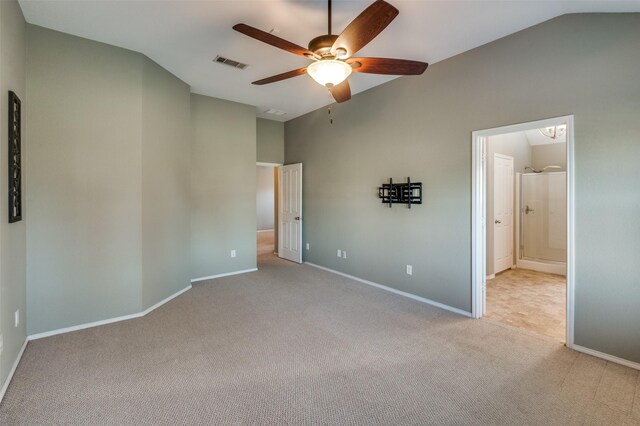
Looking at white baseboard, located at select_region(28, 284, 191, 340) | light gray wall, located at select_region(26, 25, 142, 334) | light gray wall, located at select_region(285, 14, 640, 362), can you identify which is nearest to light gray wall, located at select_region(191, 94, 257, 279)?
light gray wall, located at select_region(285, 14, 640, 362)

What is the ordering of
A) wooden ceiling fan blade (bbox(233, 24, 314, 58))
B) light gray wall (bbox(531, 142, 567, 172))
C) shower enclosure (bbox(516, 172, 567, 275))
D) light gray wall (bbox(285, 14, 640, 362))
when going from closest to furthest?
1. wooden ceiling fan blade (bbox(233, 24, 314, 58))
2. light gray wall (bbox(285, 14, 640, 362))
3. shower enclosure (bbox(516, 172, 567, 275))
4. light gray wall (bbox(531, 142, 567, 172))

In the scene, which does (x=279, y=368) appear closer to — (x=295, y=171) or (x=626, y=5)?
(x=626, y=5)

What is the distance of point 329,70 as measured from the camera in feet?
7.34

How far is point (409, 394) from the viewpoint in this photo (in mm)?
2090

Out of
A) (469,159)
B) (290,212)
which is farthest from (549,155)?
(290,212)

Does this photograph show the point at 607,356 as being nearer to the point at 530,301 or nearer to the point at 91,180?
the point at 530,301

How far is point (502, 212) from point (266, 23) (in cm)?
505

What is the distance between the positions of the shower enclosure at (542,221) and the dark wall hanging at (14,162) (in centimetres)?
727

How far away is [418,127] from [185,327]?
3.69 meters

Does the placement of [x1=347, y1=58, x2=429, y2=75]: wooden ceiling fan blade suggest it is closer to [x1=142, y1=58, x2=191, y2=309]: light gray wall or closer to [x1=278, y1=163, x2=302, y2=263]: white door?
[x1=142, y1=58, x2=191, y2=309]: light gray wall

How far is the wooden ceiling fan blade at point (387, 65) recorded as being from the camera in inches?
90.9

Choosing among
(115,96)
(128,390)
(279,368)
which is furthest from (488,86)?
(128,390)

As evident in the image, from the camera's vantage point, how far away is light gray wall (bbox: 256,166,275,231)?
11.9m

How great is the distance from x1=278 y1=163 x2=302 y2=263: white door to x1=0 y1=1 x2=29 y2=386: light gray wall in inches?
162
